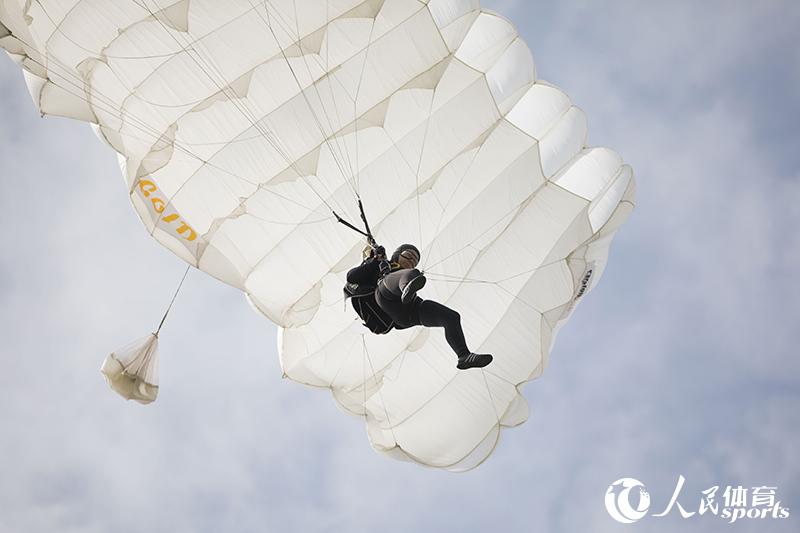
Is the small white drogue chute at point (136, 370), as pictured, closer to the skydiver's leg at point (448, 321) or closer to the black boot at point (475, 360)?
the skydiver's leg at point (448, 321)

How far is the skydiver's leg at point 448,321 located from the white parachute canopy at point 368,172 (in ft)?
6.14

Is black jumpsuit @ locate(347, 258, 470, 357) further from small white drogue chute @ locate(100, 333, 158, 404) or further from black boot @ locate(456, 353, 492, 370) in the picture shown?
small white drogue chute @ locate(100, 333, 158, 404)

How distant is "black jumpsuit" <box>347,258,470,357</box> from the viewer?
25.1 ft

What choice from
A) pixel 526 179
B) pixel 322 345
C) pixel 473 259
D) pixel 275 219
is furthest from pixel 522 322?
pixel 275 219

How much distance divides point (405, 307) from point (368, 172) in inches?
86.0

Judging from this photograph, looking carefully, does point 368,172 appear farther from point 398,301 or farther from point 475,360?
point 475,360

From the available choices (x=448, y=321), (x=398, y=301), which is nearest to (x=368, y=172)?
(x=398, y=301)

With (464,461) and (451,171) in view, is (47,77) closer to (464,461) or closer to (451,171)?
(451,171)

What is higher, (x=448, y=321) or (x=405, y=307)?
(x=405, y=307)

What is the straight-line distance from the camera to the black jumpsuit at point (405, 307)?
7645mm

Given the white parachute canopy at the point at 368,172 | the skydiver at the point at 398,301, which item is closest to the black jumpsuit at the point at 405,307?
the skydiver at the point at 398,301

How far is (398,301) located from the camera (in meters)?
7.91

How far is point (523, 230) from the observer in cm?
985

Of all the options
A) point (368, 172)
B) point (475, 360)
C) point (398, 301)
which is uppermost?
point (368, 172)
